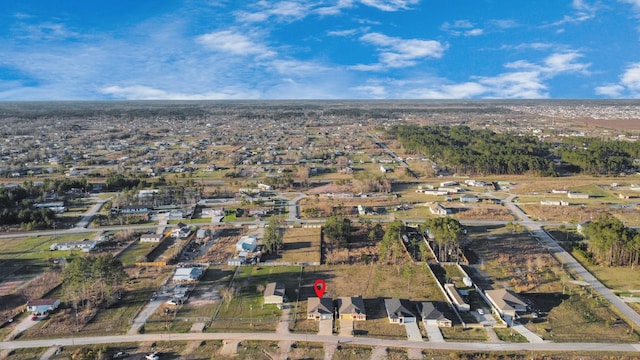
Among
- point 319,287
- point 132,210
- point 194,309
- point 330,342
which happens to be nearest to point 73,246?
point 132,210

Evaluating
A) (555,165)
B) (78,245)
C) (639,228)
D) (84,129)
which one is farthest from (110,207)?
(84,129)

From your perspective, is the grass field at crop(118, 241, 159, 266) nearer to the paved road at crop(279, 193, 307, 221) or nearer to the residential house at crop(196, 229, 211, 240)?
the residential house at crop(196, 229, 211, 240)

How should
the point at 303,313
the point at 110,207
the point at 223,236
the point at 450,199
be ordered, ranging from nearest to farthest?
the point at 303,313 < the point at 223,236 < the point at 110,207 < the point at 450,199

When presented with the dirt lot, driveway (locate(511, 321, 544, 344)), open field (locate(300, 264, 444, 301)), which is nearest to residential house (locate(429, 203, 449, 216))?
open field (locate(300, 264, 444, 301))

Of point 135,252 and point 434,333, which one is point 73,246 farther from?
point 434,333

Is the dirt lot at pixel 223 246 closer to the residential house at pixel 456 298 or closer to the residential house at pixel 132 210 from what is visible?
the residential house at pixel 132 210

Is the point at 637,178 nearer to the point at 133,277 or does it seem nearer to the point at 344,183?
the point at 344,183

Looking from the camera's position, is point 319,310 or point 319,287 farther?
point 319,287
